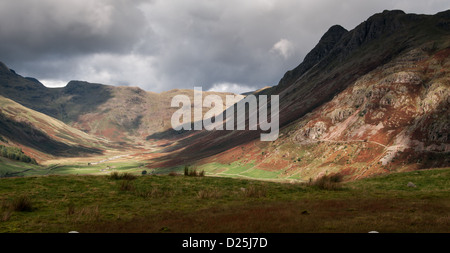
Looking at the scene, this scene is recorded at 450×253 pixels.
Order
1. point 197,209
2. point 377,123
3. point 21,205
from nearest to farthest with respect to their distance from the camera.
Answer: point 21,205, point 197,209, point 377,123

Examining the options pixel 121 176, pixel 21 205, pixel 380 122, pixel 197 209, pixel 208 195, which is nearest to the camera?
pixel 21 205

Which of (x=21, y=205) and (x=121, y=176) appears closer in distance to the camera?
(x=21, y=205)

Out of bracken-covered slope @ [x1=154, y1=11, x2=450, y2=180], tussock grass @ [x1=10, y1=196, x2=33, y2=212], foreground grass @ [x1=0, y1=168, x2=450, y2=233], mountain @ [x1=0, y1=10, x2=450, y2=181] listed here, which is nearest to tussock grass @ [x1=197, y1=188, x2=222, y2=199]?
foreground grass @ [x1=0, y1=168, x2=450, y2=233]

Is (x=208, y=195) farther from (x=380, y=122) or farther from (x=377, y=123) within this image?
(x=380, y=122)

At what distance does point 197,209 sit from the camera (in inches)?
634

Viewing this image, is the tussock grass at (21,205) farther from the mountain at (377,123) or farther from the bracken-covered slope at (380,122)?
the bracken-covered slope at (380,122)

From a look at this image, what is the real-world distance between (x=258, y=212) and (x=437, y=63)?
95725mm

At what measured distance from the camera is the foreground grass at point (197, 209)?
447 inches

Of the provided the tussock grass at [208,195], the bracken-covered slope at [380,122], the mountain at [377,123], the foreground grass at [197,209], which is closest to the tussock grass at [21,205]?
the foreground grass at [197,209]

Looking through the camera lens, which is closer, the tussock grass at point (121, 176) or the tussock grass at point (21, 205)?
the tussock grass at point (21, 205)

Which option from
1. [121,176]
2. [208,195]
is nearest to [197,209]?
[208,195]

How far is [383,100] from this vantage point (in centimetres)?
8294

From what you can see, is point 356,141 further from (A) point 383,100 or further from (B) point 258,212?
(B) point 258,212
